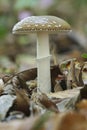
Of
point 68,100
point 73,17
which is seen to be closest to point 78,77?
point 68,100

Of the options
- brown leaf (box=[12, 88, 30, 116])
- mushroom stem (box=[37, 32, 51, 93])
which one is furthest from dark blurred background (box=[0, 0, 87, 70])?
brown leaf (box=[12, 88, 30, 116])

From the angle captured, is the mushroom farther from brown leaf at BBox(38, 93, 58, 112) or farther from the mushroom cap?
brown leaf at BBox(38, 93, 58, 112)

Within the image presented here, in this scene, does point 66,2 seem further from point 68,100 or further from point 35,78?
point 68,100

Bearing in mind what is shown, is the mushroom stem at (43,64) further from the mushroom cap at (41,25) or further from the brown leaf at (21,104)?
the brown leaf at (21,104)

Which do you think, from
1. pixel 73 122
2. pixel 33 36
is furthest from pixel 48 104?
pixel 33 36

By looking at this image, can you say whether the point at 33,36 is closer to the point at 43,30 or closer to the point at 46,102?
A: the point at 43,30

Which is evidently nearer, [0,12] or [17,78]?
[17,78]
